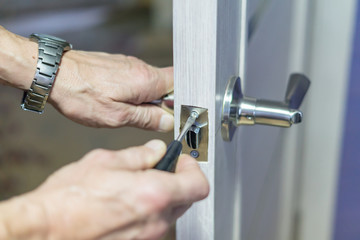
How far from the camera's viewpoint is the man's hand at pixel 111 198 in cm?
32

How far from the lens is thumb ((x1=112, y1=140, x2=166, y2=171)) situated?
36 centimetres

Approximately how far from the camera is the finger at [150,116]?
1.93 feet

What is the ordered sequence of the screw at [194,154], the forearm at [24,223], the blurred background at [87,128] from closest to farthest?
the forearm at [24,223] → the screw at [194,154] → the blurred background at [87,128]

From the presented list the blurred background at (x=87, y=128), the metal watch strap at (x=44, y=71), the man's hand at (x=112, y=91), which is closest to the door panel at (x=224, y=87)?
the man's hand at (x=112, y=91)

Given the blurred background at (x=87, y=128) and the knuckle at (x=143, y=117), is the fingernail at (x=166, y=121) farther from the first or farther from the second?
the blurred background at (x=87, y=128)

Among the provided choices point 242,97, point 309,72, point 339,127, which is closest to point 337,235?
point 339,127

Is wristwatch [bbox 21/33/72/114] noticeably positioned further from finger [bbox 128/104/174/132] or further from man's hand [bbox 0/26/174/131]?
finger [bbox 128/104/174/132]

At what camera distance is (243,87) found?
1.77ft

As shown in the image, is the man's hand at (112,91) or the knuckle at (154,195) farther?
the man's hand at (112,91)

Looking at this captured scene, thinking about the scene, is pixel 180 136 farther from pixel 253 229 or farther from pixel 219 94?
pixel 253 229

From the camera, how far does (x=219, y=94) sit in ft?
1.37

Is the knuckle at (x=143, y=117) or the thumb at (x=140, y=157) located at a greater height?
the thumb at (x=140, y=157)

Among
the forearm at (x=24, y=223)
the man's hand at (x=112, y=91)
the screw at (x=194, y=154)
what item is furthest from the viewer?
the man's hand at (x=112, y=91)

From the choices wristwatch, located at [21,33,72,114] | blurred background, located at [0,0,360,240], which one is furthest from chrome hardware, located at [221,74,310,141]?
blurred background, located at [0,0,360,240]
